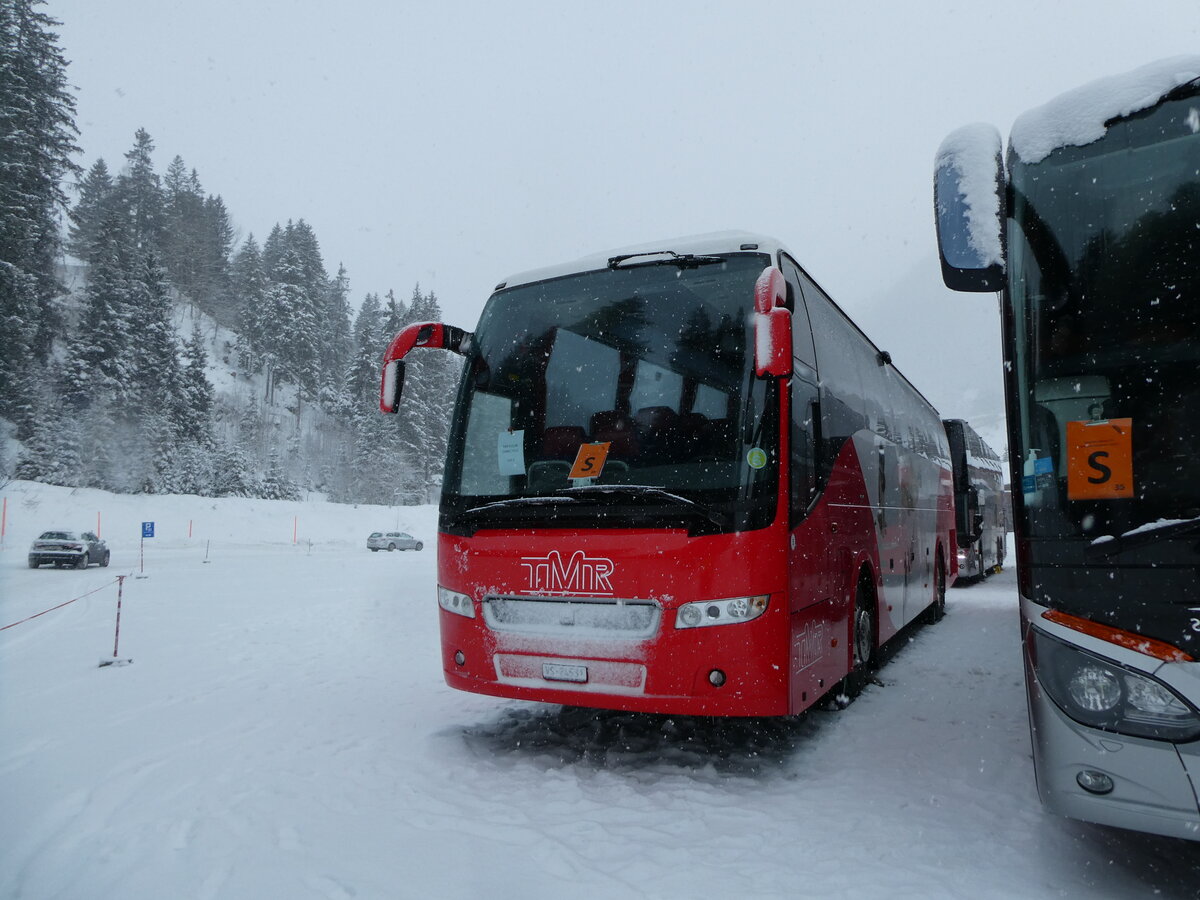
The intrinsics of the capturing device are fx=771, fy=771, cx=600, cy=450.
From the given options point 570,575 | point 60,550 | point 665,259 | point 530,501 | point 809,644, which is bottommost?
point 60,550

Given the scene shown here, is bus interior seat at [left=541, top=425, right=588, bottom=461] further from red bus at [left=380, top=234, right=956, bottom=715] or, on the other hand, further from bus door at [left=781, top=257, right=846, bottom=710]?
bus door at [left=781, top=257, right=846, bottom=710]

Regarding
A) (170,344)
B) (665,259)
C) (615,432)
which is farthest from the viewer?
(170,344)

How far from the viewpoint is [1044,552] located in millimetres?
3293

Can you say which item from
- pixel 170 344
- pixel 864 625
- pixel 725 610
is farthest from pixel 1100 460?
pixel 170 344

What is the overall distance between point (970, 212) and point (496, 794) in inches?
159

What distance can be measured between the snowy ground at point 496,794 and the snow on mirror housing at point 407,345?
8.75ft

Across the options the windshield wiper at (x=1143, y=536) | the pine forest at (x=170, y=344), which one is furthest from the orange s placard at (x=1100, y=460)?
the pine forest at (x=170, y=344)

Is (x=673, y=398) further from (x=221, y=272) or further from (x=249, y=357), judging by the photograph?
(x=221, y=272)

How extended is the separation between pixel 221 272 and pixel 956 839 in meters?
93.2

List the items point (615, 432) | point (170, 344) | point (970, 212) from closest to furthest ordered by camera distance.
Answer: point (970, 212) → point (615, 432) → point (170, 344)

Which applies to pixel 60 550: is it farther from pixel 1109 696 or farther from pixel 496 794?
pixel 1109 696

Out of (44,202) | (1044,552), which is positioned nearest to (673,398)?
(1044,552)

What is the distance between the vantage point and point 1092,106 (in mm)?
3531

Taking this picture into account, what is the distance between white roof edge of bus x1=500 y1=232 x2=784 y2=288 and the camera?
5336mm
